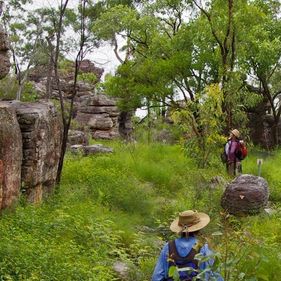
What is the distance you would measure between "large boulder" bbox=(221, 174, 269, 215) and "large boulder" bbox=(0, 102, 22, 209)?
4.13 meters

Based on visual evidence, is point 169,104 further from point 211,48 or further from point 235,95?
point 235,95

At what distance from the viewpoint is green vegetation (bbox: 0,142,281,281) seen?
19.0 ft

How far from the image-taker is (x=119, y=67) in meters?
18.8

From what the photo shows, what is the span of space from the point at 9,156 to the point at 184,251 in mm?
4299

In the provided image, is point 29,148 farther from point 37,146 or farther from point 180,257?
point 180,257

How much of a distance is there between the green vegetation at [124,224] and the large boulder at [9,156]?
0.94 ft

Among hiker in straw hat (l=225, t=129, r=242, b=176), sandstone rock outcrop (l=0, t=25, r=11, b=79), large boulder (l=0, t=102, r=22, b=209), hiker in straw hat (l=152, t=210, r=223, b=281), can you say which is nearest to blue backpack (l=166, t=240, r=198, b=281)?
hiker in straw hat (l=152, t=210, r=223, b=281)

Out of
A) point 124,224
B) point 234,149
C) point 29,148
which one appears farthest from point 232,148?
point 29,148

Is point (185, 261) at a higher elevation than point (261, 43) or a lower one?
lower

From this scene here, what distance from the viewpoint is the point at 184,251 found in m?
4.69

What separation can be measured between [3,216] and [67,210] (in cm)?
146

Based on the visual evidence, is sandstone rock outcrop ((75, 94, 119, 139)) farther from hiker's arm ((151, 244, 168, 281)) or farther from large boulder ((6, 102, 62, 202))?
hiker's arm ((151, 244, 168, 281))

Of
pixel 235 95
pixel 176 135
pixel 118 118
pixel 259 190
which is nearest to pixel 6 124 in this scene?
pixel 259 190

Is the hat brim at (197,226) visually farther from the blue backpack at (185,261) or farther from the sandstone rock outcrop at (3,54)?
the sandstone rock outcrop at (3,54)
